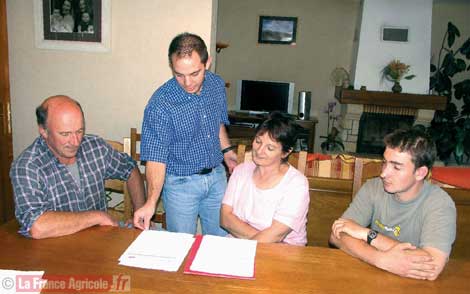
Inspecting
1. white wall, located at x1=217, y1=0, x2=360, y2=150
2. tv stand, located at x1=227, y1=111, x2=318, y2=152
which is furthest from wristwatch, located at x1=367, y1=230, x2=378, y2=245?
white wall, located at x1=217, y1=0, x2=360, y2=150

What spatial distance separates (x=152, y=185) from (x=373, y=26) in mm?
4629

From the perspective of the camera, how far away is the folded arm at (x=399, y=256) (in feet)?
3.81

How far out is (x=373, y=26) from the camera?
524 centimetres

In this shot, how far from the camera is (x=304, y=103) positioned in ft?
17.7

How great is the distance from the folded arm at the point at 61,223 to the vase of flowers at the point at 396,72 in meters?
4.73

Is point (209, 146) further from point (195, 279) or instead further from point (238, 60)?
point (238, 60)

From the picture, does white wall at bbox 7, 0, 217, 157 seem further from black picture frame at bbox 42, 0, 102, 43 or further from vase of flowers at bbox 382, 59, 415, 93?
vase of flowers at bbox 382, 59, 415, 93

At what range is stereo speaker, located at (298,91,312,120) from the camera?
5359 millimetres

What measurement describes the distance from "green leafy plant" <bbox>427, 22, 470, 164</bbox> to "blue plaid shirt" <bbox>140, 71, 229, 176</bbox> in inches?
151

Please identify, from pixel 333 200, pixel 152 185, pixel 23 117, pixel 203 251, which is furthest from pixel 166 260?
pixel 23 117

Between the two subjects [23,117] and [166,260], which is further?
[23,117]

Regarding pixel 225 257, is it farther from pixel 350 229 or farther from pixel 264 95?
pixel 264 95

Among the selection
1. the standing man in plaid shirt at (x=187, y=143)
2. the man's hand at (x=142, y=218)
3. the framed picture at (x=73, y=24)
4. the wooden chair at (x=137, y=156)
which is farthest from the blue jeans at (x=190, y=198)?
the framed picture at (x=73, y=24)

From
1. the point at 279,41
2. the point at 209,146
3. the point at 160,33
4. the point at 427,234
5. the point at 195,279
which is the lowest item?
the point at 195,279
